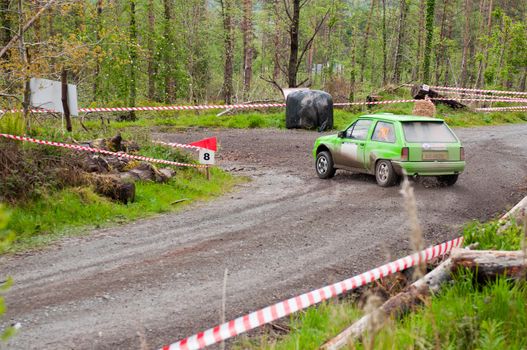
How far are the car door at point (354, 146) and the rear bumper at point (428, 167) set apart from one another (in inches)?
49.7

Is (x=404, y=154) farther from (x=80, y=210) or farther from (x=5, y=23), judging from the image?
(x=5, y=23)

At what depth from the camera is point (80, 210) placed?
10.5 m

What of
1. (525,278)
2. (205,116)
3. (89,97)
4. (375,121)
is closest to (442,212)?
(375,121)

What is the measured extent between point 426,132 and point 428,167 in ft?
2.81

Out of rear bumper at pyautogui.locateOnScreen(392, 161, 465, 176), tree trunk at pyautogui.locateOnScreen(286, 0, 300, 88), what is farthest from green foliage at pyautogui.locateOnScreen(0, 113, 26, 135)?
tree trunk at pyautogui.locateOnScreen(286, 0, 300, 88)

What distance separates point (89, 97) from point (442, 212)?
22.8m

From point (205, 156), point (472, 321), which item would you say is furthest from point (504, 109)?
point (472, 321)

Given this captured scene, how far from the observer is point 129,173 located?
41.7 ft

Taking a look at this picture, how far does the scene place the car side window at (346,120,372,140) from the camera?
13.8 metres

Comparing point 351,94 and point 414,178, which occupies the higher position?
point 351,94

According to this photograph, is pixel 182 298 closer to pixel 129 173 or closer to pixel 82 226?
pixel 82 226

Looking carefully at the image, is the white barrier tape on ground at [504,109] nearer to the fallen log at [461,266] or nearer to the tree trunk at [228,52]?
the tree trunk at [228,52]

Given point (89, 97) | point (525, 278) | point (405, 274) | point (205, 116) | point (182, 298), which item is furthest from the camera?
point (89, 97)

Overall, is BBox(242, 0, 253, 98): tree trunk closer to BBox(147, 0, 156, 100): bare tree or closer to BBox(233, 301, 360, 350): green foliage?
BBox(147, 0, 156, 100): bare tree
